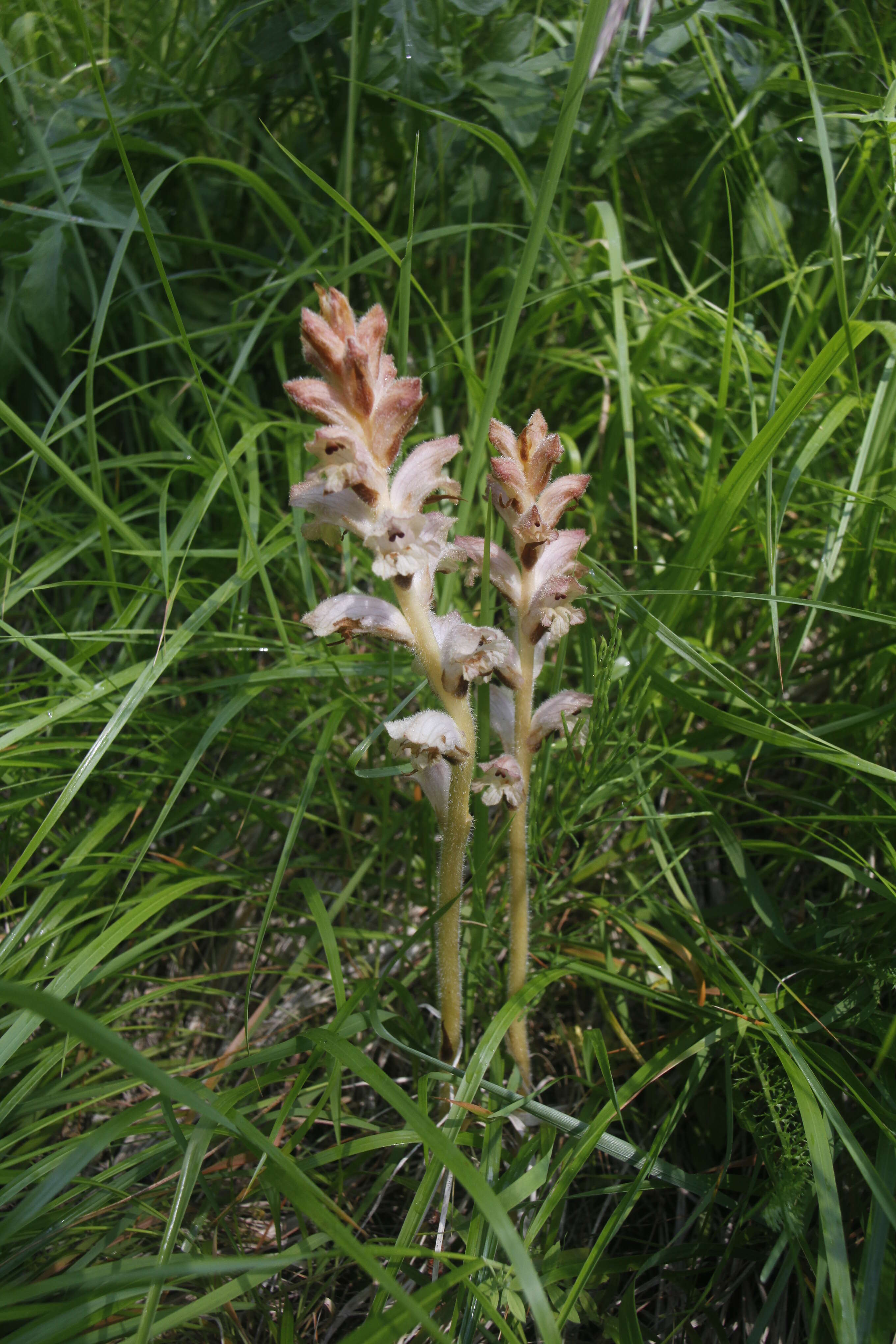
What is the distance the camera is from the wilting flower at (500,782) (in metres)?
1.61

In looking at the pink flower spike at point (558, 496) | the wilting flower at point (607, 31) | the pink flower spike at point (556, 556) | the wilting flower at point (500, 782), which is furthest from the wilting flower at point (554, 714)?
the wilting flower at point (607, 31)

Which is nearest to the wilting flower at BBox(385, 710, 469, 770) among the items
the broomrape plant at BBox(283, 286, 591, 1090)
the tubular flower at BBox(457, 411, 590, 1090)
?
the broomrape plant at BBox(283, 286, 591, 1090)

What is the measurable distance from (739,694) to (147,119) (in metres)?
3.02

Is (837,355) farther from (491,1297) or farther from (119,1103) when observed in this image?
(119,1103)

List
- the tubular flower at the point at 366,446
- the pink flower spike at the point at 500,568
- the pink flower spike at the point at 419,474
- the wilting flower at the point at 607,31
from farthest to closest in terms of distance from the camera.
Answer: the pink flower spike at the point at 500,568 < the pink flower spike at the point at 419,474 < the tubular flower at the point at 366,446 < the wilting flower at the point at 607,31

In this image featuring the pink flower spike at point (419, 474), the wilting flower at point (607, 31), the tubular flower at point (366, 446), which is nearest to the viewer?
the wilting flower at point (607, 31)

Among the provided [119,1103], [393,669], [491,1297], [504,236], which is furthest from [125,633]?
[504,236]

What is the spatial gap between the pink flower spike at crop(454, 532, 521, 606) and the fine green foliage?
2.9 inches

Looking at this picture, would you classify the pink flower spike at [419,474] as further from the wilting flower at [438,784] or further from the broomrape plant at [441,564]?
the wilting flower at [438,784]

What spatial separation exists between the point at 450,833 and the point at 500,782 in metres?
0.15

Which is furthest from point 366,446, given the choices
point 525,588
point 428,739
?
point 428,739

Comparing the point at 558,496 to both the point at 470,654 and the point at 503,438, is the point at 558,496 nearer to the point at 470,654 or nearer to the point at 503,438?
the point at 503,438

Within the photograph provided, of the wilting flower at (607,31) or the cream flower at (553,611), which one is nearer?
the wilting flower at (607,31)

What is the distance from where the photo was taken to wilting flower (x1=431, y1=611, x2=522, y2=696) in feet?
5.01
